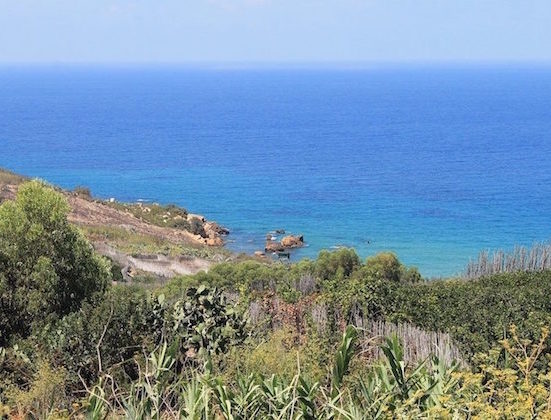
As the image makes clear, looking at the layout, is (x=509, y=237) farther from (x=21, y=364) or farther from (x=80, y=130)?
(x=80, y=130)

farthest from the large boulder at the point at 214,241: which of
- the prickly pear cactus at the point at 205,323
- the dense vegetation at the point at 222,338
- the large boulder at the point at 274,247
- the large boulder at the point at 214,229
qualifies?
the prickly pear cactus at the point at 205,323

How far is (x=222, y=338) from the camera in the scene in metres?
9.17

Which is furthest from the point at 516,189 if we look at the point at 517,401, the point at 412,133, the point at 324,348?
the point at 517,401

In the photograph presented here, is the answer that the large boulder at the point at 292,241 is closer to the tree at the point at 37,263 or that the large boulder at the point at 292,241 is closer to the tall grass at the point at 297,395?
the tree at the point at 37,263

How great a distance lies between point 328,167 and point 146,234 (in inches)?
1291

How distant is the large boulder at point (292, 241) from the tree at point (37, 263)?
1086 inches

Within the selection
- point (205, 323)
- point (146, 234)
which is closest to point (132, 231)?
point (146, 234)

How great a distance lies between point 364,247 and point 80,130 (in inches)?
2773

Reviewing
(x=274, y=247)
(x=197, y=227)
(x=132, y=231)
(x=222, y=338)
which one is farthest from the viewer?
(x=197, y=227)

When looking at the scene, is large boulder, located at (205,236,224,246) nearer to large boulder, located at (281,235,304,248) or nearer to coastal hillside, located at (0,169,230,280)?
coastal hillside, located at (0,169,230,280)

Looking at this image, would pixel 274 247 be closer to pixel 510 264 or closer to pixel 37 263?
pixel 510 264

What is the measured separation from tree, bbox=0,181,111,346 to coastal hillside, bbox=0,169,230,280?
44.7 ft

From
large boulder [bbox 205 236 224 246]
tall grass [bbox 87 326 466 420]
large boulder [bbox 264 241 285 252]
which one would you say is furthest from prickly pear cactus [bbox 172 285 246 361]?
large boulder [bbox 205 236 224 246]

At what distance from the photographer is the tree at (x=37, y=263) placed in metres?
10.6
